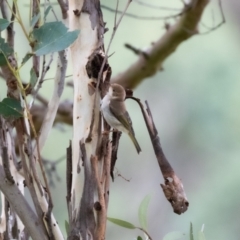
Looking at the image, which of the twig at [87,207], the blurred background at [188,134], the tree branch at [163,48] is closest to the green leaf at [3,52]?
the twig at [87,207]

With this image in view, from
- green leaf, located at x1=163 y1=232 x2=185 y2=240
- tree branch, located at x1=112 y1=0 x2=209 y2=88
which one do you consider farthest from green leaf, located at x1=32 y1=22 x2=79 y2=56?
tree branch, located at x1=112 y1=0 x2=209 y2=88

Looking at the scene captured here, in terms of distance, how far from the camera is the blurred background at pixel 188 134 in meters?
2.09

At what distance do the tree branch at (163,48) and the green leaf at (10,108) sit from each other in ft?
3.20

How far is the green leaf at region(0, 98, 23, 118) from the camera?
51cm

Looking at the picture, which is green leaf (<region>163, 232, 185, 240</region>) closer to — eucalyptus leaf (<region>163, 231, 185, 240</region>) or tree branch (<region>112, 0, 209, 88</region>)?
eucalyptus leaf (<region>163, 231, 185, 240</region>)

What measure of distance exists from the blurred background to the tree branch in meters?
0.55

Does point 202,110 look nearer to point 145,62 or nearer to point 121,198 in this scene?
point 121,198

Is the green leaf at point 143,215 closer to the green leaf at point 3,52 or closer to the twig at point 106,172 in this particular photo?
the twig at point 106,172

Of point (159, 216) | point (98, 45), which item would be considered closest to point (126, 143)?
point (159, 216)

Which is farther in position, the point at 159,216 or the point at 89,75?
the point at 159,216

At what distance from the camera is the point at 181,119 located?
2234 mm

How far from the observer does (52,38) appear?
1.65 ft

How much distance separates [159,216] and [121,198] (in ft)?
0.65

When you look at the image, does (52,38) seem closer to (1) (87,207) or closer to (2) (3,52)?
(2) (3,52)
